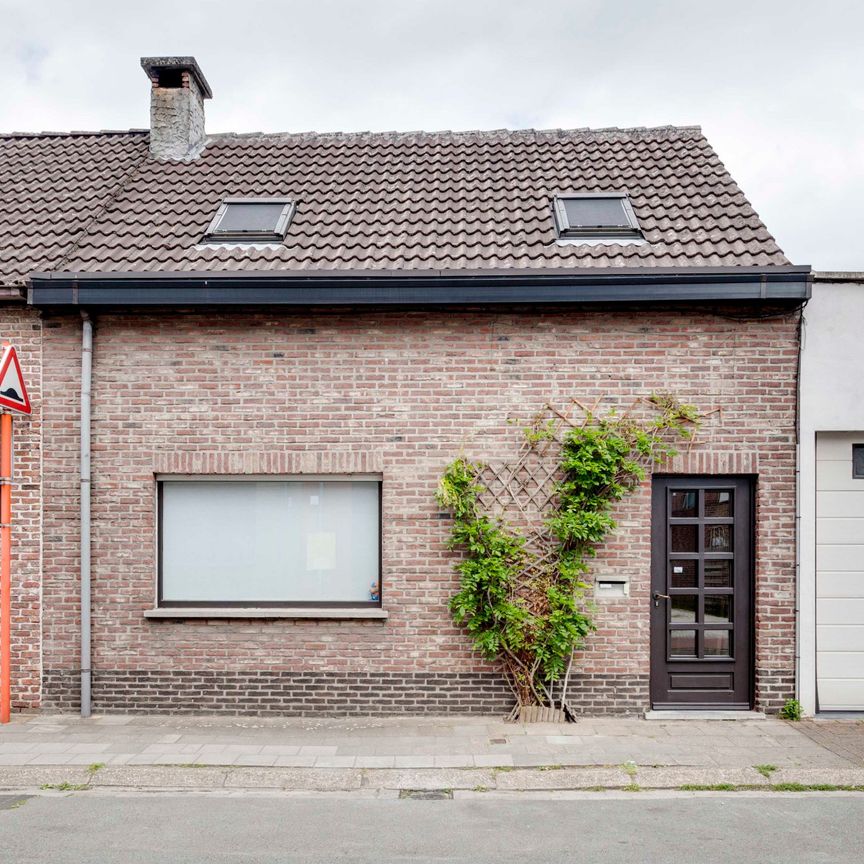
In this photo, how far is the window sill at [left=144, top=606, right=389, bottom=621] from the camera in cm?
739

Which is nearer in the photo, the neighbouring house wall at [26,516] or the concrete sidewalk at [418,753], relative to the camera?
the concrete sidewalk at [418,753]

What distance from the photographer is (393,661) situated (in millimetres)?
7426

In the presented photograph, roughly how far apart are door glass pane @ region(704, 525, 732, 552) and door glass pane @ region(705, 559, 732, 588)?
124 mm

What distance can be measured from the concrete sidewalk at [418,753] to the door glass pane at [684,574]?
49.3 inches

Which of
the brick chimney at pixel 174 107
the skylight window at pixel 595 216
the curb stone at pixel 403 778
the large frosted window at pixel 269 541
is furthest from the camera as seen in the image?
the brick chimney at pixel 174 107

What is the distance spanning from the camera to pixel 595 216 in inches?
332

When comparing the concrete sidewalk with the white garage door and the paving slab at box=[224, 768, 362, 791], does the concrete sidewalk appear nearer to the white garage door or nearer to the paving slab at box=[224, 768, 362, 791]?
the paving slab at box=[224, 768, 362, 791]

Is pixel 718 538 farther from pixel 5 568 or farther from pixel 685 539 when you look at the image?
pixel 5 568

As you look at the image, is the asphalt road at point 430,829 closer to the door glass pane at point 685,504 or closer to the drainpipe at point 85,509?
the drainpipe at point 85,509

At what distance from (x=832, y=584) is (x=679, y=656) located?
162 cm

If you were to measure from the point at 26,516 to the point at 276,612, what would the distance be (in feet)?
8.40

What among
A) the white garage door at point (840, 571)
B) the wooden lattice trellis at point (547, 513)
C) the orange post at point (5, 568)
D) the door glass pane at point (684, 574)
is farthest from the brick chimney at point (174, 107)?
the white garage door at point (840, 571)

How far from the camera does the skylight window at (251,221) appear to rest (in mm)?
8297

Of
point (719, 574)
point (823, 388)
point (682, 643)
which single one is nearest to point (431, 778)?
point (682, 643)
